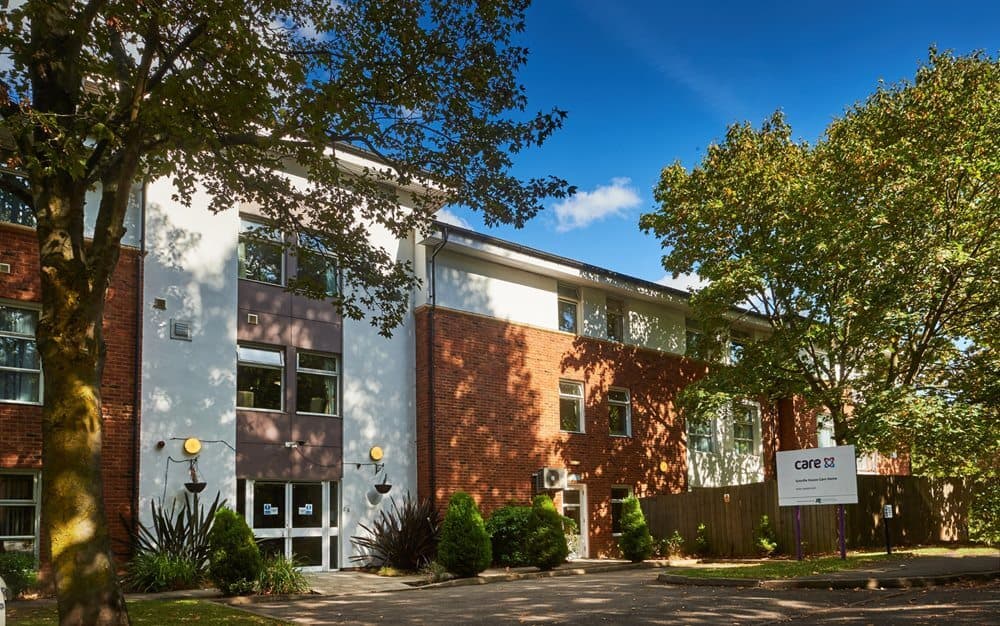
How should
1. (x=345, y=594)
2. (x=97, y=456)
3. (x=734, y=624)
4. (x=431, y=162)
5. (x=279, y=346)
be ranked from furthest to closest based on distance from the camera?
(x=279, y=346) → (x=345, y=594) → (x=431, y=162) → (x=734, y=624) → (x=97, y=456)

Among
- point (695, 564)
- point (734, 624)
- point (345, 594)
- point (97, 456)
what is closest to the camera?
point (97, 456)

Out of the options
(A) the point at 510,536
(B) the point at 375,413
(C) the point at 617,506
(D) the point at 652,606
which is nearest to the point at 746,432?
(C) the point at 617,506

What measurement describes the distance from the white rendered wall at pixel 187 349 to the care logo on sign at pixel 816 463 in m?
11.1

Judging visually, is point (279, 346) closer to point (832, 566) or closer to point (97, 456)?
point (97, 456)

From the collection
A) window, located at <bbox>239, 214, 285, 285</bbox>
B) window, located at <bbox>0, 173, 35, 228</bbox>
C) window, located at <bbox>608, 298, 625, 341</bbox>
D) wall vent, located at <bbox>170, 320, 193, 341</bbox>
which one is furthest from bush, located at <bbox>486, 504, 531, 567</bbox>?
window, located at <bbox>0, 173, 35, 228</bbox>

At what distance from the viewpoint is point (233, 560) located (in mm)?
14469

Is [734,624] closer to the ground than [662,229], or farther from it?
closer to the ground

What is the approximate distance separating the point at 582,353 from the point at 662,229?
3868 mm

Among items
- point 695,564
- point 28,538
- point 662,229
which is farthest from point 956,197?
point 28,538

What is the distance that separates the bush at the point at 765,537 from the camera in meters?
22.0

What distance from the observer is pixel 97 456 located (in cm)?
893

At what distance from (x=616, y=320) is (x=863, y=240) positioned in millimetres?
8011

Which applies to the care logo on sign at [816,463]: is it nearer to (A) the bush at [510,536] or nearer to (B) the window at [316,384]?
(A) the bush at [510,536]

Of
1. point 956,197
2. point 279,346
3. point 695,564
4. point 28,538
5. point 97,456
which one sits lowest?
point 695,564
